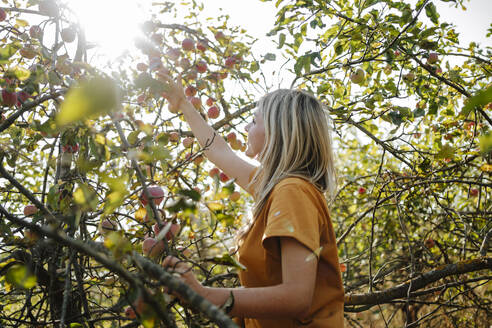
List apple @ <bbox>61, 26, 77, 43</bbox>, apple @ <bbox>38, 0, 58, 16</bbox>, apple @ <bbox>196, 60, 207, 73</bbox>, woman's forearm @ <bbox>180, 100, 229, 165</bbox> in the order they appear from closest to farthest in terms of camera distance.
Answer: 1. apple @ <bbox>38, 0, 58, 16</bbox>
2. woman's forearm @ <bbox>180, 100, 229, 165</bbox>
3. apple @ <bbox>61, 26, 77, 43</bbox>
4. apple @ <bbox>196, 60, 207, 73</bbox>

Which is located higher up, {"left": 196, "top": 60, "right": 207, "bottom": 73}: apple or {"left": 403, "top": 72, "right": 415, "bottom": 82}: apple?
{"left": 403, "top": 72, "right": 415, "bottom": 82}: apple

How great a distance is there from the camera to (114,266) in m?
0.61

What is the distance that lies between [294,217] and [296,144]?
39cm

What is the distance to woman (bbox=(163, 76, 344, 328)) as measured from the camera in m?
1.00

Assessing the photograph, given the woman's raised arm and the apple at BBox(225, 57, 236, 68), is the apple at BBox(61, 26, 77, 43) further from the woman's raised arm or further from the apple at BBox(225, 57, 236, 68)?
the apple at BBox(225, 57, 236, 68)

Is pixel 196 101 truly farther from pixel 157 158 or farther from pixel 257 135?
pixel 157 158

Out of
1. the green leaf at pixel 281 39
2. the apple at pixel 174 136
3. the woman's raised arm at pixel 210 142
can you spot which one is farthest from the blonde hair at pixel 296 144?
the green leaf at pixel 281 39

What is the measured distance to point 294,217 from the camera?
108cm

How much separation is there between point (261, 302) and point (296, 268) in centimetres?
12

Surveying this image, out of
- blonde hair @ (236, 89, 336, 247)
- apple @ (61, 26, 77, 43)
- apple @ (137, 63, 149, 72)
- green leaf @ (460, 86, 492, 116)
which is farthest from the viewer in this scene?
apple @ (137, 63, 149, 72)

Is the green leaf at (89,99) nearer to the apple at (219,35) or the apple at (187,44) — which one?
the apple at (187,44)

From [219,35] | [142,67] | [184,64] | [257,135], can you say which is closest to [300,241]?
[257,135]

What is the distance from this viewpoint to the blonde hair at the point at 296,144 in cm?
138

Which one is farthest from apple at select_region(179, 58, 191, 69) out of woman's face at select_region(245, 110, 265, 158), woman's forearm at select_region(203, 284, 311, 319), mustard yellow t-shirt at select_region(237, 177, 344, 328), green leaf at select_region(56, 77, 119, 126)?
green leaf at select_region(56, 77, 119, 126)
